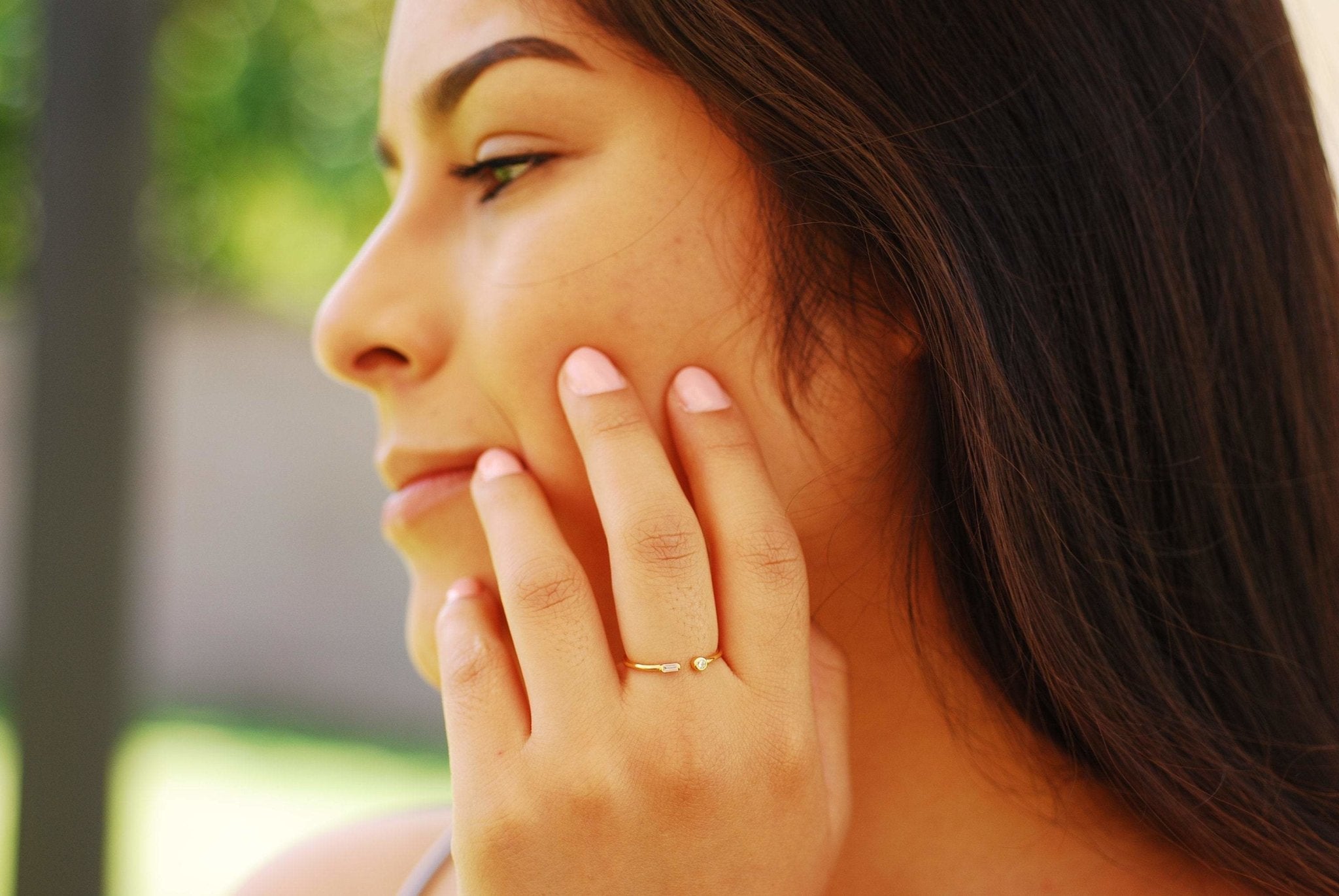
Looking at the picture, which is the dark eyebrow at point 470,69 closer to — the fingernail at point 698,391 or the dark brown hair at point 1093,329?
the dark brown hair at point 1093,329

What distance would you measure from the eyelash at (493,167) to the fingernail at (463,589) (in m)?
0.46

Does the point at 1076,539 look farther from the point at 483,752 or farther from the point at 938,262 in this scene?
the point at 483,752

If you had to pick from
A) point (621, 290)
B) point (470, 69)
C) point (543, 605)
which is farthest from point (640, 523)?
point (470, 69)

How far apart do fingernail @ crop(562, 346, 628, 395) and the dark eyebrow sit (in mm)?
315

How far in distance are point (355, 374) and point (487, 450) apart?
199 millimetres

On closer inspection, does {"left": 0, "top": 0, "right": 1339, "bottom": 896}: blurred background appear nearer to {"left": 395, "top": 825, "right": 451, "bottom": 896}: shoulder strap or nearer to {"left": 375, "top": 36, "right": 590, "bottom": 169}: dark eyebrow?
{"left": 375, "top": 36, "right": 590, "bottom": 169}: dark eyebrow

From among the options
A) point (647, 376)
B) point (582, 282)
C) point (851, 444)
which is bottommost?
point (851, 444)

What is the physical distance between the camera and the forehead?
1.20 m

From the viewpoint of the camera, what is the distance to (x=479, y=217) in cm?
129

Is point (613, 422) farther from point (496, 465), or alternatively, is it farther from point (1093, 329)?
point (1093, 329)

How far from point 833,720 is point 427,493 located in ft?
1.80

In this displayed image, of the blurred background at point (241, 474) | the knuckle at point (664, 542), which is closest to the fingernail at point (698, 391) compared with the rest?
the knuckle at point (664, 542)

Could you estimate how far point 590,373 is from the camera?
3.87ft

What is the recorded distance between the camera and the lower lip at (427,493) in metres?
1.30
